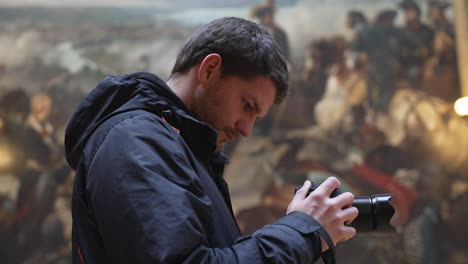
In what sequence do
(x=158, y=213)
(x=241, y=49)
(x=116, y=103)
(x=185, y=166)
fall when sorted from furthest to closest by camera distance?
(x=241, y=49)
(x=116, y=103)
(x=185, y=166)
(x=158, y=213)

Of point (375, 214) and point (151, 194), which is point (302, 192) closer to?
point (375, 214)

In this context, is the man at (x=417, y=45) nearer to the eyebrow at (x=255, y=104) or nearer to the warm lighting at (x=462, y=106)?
the warm lighting at (x=462, y=106)

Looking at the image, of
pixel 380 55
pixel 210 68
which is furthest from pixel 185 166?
pixel 380 55

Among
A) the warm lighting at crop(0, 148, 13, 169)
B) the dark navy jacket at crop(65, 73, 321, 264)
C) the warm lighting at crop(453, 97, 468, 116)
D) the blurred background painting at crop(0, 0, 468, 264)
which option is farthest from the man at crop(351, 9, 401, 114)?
the dark navy jacket at crop(65, 73, 321, 264)

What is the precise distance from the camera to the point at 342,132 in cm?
885

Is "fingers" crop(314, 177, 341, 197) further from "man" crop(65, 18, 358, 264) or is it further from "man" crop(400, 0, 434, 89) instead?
"man" crop(400, 0, 434, 89)

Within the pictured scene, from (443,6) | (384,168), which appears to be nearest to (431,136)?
(384,168)

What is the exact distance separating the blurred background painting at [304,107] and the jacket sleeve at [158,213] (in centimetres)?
712

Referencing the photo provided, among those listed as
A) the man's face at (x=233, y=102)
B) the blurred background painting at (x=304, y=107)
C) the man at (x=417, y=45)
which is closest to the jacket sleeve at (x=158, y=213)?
the man's face at (x=233, y=102)

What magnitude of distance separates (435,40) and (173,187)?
8.90 metres

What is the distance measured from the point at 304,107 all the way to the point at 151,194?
7950 mm

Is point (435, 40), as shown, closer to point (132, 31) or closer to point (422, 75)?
point (422, 75)

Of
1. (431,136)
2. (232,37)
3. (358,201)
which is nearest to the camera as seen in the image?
(358,201)

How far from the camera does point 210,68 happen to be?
1617 millimetres
